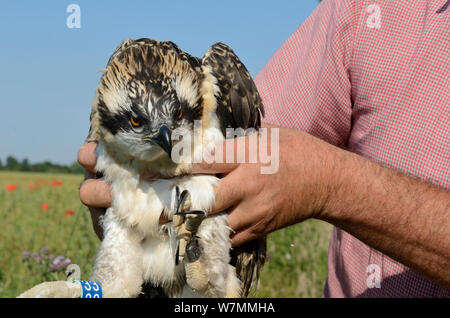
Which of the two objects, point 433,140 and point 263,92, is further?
point 263,92

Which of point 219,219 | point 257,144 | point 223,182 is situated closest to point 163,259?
point 219,219

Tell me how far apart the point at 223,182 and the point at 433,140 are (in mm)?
1384

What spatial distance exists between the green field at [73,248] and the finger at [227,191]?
2.07m

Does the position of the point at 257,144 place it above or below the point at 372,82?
below

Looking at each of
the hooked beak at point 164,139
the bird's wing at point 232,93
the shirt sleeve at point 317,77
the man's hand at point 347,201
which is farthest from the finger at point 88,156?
the shirt sleeve at point 317,77

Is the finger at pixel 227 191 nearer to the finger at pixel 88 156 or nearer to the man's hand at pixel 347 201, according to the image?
the man's hand at pixel 347 201

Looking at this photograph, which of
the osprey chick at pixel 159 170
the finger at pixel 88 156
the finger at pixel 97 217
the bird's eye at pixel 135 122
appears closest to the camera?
the osprey chick at pixel 159 170

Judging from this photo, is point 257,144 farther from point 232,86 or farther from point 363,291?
point 363,291

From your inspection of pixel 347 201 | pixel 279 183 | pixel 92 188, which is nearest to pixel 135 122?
pixel 92 188

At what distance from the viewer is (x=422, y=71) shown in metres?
3.29

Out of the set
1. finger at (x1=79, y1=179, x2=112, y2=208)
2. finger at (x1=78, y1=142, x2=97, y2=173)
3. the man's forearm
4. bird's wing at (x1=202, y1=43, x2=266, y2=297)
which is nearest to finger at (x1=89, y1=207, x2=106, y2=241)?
finger at (x1=79, y1=179, x2=112, y2=208)

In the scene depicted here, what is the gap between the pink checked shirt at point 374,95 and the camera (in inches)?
126
